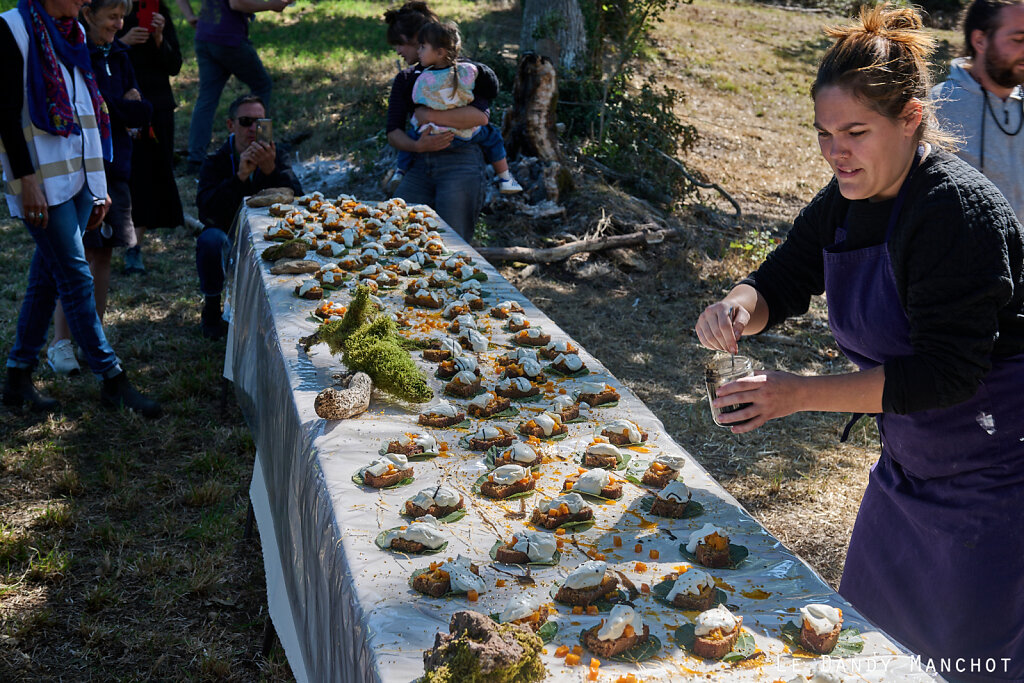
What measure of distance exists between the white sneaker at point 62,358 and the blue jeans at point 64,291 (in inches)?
11.4

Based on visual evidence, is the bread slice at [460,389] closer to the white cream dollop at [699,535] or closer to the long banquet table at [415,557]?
the long banquet table at [415,557]

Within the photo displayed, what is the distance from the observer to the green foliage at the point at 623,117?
7922 mm

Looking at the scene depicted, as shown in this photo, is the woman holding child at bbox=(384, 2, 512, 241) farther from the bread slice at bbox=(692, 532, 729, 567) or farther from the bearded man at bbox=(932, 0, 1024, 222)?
the bread slice at bbox=(692, 532, 729, 567)

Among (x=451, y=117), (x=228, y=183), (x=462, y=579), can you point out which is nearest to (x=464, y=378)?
(x=462, y=579)

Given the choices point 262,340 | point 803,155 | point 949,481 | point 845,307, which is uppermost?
point 845,307

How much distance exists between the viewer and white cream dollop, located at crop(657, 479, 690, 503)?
5.70 feet

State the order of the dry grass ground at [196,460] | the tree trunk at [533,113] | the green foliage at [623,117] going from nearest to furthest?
the dry grass ground at [196,460] → the tree trunk at [533,113] → the green foliage at [623,117]

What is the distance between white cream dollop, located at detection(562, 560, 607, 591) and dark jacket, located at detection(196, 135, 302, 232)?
359 centimetres

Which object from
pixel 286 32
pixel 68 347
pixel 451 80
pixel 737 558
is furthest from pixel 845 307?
pixel 286 32

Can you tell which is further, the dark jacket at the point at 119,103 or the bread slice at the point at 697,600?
the dark jacket at the point at 119,103

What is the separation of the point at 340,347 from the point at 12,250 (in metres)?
4.88

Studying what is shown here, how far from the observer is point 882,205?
5.43 feet

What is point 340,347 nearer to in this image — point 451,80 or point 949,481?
point 949,481

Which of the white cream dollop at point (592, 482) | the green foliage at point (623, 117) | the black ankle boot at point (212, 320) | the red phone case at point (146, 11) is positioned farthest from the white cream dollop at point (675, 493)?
the green foliage at point (623, 117)
